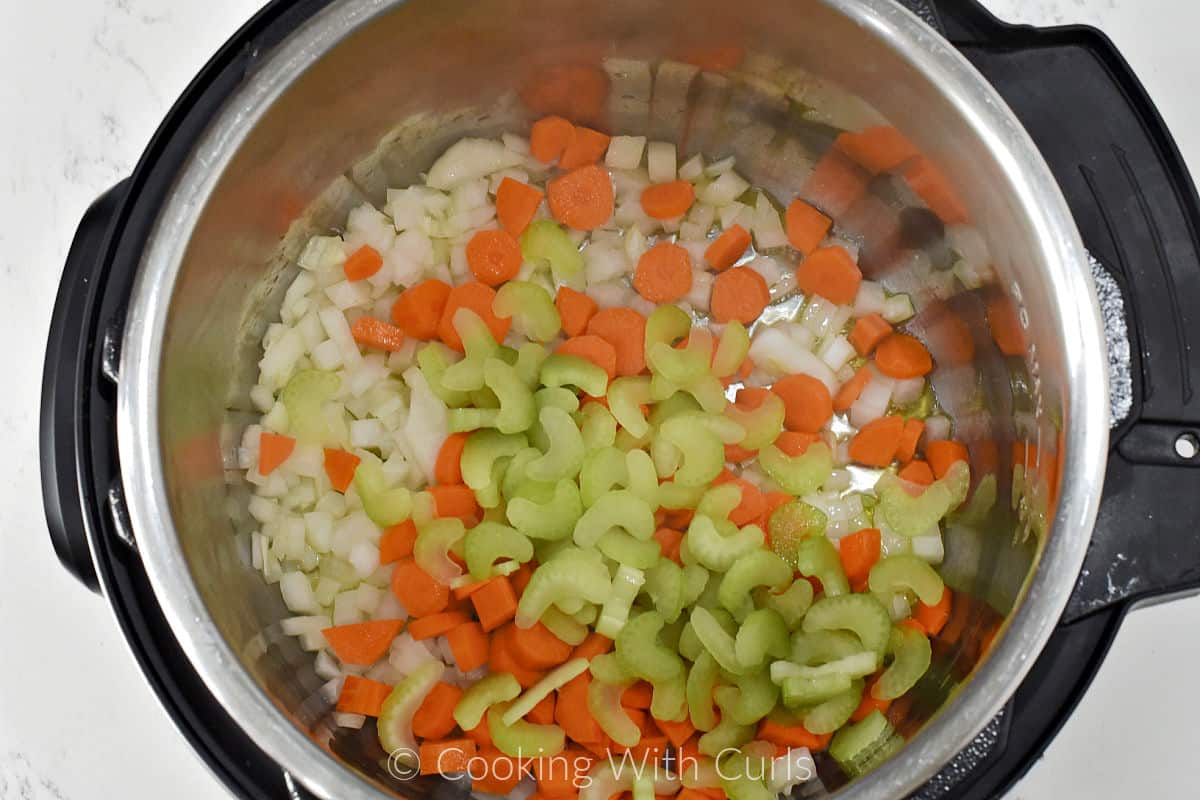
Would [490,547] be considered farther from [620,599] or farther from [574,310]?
[574,310]

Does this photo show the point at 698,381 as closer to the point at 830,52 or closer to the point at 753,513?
the point at 753,513

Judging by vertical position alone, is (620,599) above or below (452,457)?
below

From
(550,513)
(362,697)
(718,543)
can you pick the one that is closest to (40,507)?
(362,697)

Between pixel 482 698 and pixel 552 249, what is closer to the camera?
pixel 482 698

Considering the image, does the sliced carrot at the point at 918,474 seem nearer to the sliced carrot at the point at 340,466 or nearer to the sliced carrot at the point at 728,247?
the sliced carrot at the point at 728,247

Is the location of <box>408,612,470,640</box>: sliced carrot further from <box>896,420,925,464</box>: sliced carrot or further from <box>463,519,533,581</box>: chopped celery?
<box>896,420,925,464</box>: sliced carrot

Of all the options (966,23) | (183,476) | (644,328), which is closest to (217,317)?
(183,476)

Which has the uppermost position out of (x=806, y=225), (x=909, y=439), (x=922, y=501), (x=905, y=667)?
(x=806, y=225)

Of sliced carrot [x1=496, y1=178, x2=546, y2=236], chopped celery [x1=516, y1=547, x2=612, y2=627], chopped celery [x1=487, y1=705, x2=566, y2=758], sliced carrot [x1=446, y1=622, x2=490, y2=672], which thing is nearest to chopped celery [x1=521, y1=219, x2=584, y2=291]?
sliced carrot [x1=496, y1=178, x2=546, y2=236]
